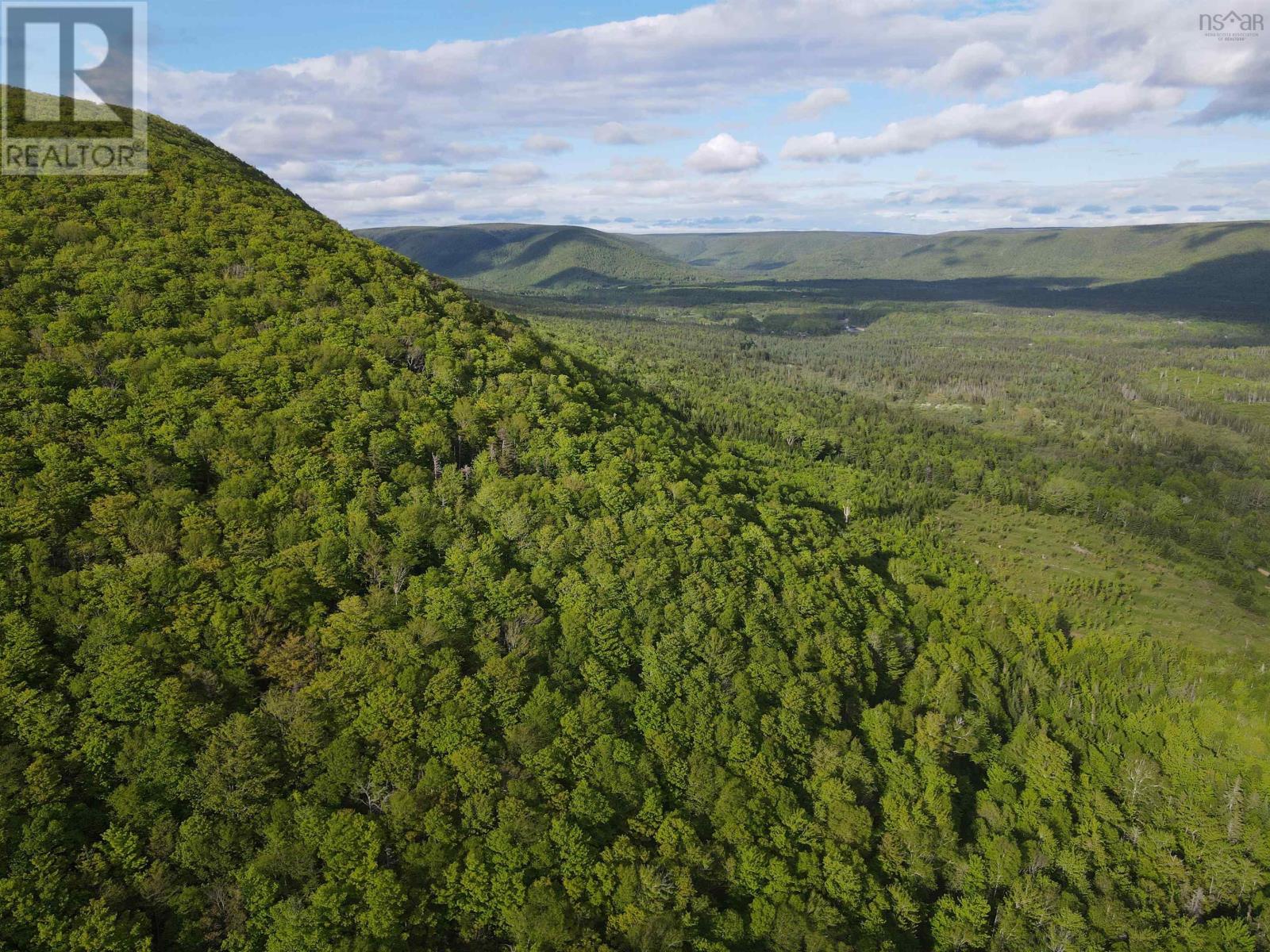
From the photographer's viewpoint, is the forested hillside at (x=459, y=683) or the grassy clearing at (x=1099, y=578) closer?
the forested hillside at (x=459, y=683)

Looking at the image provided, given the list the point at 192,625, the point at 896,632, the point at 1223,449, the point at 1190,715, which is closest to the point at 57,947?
the point at 192,625

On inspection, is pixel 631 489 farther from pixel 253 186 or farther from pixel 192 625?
pixel 253 186

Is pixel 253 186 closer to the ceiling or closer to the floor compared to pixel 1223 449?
closer to the ceiling

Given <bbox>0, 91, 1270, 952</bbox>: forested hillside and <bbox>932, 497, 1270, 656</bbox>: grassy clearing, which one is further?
<bbox>932, 497, 1270, 656</bbox>: grassy clearing

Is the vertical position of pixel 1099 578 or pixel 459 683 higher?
pixel 459 683

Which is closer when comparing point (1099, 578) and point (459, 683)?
point (459, 683)

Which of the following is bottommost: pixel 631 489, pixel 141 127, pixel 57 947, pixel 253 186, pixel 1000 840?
pixel 1000 840

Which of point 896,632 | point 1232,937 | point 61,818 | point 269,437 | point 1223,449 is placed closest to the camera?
point 61,818

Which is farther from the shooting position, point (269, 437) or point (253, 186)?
point (253, 186)
